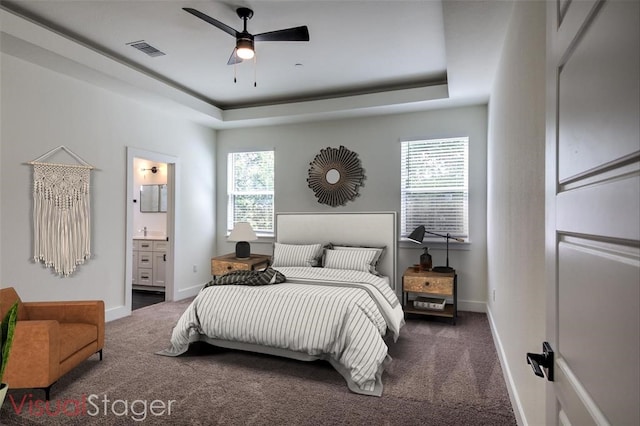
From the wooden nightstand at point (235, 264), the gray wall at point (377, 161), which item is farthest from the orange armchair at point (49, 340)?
the gray wall at point (377, 161)

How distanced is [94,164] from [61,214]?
0.71m

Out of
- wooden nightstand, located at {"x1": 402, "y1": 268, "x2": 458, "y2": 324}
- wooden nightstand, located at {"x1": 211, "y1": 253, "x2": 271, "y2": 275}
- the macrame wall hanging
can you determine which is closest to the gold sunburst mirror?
wooden nightstand, located at {"x1": 211, "y1": 253, "x2": 271, "y2": 275}

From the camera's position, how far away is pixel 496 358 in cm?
322

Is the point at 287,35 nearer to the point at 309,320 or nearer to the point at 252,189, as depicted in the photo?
the point at 309,320

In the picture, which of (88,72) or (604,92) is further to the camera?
(88,72)

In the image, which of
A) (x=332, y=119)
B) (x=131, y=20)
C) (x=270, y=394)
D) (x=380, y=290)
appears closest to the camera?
(x=270, y=394)

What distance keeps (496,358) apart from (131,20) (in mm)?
4333

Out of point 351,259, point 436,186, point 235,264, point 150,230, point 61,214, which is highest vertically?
point 436,186

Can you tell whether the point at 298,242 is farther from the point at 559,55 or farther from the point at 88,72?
the point at 559,55

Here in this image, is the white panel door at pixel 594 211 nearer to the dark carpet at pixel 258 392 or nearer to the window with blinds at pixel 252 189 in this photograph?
the dark carpet at pixel 258 392

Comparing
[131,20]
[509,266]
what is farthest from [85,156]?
[509,266]

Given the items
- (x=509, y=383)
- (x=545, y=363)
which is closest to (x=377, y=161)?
(x=509, y=383)

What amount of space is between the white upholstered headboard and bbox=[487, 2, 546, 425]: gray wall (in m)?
1.90

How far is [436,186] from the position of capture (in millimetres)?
4953
